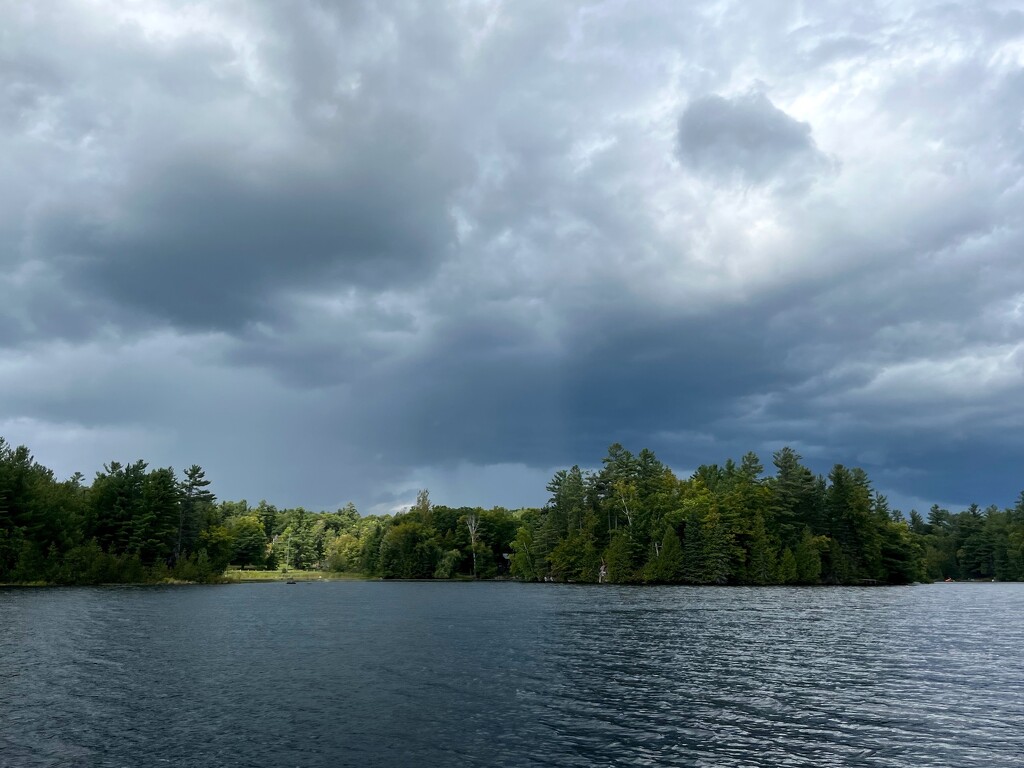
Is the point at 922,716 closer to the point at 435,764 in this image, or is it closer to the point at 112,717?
the point at 435,764

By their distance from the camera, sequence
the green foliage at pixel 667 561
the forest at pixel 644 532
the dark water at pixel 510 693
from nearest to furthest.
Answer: the dark water at pixel 510 693 → the forest at pixel 644 532 → the green foliage at pixel 667 561

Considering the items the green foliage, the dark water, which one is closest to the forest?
the green foliage

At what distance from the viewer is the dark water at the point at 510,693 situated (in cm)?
2580

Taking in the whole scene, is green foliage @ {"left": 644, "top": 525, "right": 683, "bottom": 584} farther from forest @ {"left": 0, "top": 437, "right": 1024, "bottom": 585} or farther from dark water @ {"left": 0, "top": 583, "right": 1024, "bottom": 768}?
dark water @ {"left": 0, "top": 583, "right": 1024, "bottom": 768}

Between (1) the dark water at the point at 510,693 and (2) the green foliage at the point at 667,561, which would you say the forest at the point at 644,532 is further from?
(1) the dark water at the point at 510,693

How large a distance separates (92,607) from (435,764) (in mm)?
84170

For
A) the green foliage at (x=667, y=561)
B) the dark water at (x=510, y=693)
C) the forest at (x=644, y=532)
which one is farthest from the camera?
the green foliage at (x=667, y=561)

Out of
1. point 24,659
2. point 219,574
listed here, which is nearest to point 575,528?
point 219,574

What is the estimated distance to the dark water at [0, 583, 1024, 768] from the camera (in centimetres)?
2580

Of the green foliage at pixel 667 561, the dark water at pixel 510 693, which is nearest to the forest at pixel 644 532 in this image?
the green foliage at pixel 667 561

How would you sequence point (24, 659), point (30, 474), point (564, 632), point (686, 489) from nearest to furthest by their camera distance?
point (24, 659), point (564, 632), point (30, 474), point (686, 489)

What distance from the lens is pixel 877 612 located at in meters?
88.4

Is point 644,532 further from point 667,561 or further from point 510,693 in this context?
point 510,693

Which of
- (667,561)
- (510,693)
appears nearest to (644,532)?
(667,561)
